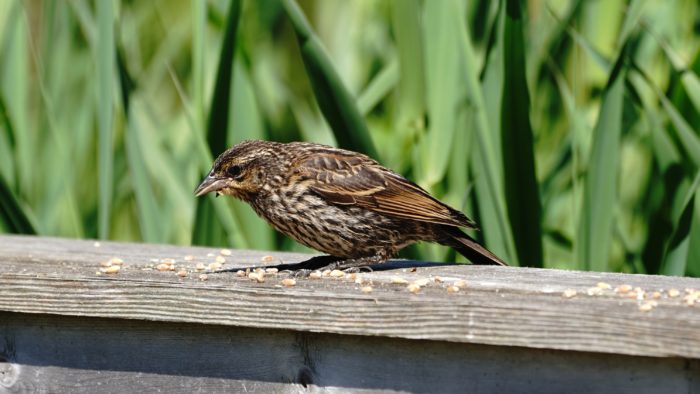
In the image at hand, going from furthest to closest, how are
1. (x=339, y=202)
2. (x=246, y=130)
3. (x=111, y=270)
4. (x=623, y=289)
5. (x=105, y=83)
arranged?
(x=246, y=130) < (x=339, y=202) < (x=105, y=83) < (x=111, y=270) < (x=623, y=289)

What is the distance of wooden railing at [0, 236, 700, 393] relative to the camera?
1986 mm

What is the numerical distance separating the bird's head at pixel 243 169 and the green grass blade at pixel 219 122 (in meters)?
0.08

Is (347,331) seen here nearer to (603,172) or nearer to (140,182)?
(603,172)

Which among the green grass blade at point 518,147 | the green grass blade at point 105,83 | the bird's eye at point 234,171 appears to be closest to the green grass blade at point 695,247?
the green grass blade at point 518,147

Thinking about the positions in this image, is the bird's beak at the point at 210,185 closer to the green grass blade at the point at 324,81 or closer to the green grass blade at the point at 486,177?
the green grass blade at the point at 324,81

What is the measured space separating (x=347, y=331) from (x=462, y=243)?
3.74 feet

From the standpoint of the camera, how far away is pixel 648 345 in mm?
1919

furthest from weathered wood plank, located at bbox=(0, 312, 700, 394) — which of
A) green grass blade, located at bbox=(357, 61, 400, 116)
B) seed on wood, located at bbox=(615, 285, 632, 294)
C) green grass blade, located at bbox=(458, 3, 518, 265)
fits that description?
green grass blade, located at bbox=(357, 61, 400, 116)

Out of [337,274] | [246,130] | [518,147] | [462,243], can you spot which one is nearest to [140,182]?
[246,130]

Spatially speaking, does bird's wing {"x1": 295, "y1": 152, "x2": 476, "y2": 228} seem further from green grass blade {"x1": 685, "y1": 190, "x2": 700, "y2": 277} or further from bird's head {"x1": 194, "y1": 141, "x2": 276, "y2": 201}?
green grass blade {"x1": 685, "y1": 190, "x2": 700, "y2": 277}

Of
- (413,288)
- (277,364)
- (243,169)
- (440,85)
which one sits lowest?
(277,364)

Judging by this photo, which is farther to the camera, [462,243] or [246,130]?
[246,130]

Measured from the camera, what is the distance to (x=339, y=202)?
128 inches

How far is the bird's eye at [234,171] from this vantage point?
3311 millimetres
